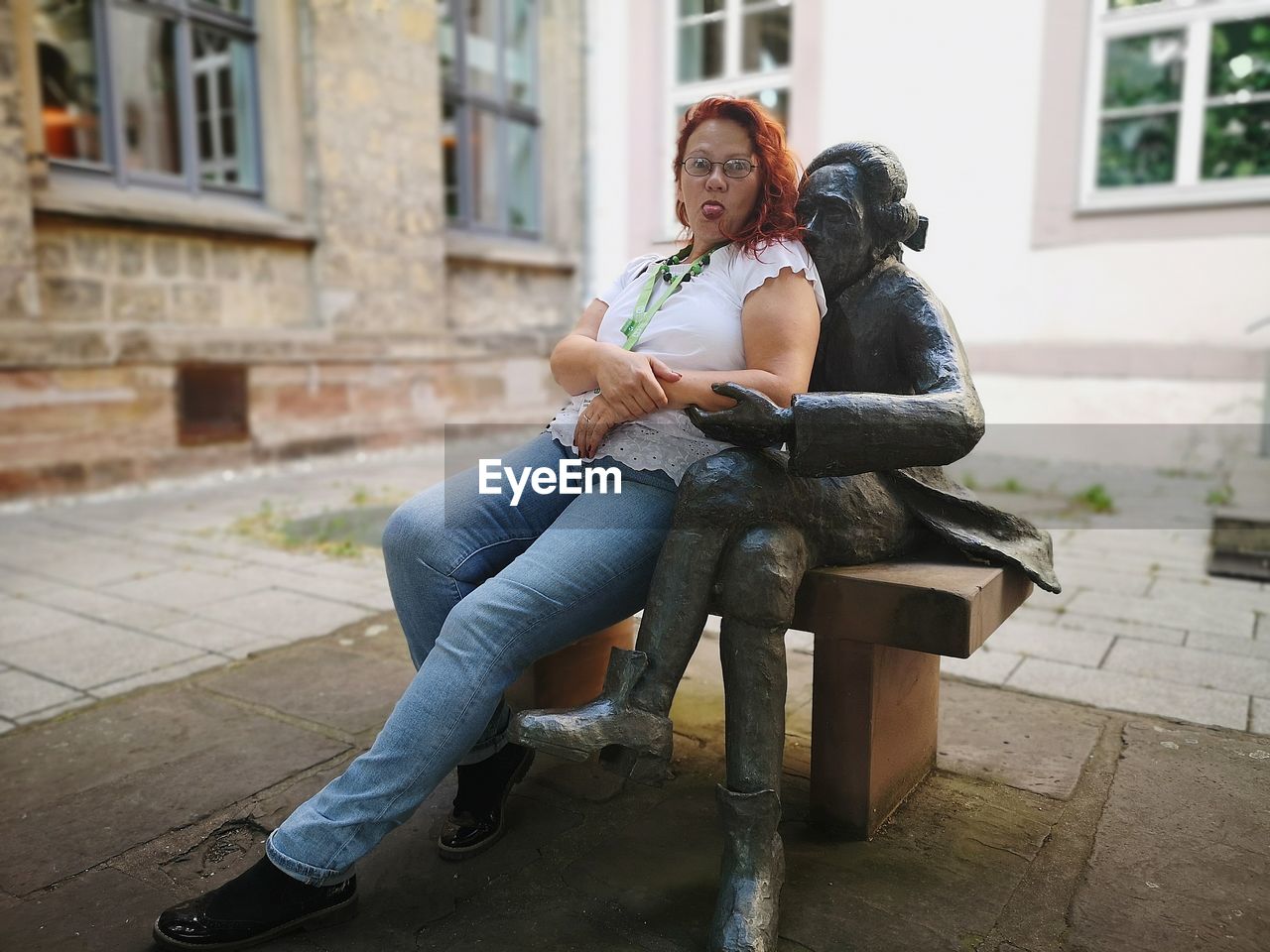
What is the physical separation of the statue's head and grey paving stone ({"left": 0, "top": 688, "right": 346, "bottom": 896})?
1.75 metres

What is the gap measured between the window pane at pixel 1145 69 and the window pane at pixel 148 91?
6.65 metres

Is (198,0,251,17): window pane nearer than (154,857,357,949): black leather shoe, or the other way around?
(154,857,357,949): black leather shoe

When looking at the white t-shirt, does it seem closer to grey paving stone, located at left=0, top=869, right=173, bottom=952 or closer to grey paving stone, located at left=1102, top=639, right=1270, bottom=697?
grey paving stone, located at left=0, top=869, right=173, bottom=952

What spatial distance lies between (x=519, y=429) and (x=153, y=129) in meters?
3.86

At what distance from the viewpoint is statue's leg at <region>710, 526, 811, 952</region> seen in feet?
5.75

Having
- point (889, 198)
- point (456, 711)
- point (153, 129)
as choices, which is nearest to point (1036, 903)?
point (456, 711)

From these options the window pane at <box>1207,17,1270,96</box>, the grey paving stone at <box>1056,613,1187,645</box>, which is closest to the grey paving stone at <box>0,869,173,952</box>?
the grey paving stone at <box>1056,613,1187,645</box>

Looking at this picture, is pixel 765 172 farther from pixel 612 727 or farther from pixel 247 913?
pixel 247 913

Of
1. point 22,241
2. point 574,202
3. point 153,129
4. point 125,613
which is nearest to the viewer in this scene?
point 125,613

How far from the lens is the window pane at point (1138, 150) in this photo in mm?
7035

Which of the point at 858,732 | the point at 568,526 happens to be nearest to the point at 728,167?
the point at 568,526

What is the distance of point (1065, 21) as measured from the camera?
277 inches

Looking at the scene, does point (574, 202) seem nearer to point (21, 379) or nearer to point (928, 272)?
point (928, 272)

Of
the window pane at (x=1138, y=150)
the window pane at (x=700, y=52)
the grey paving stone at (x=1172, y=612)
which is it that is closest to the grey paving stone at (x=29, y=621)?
the grey paving stone at (x=1172, y=612)
